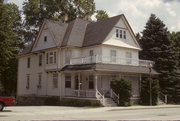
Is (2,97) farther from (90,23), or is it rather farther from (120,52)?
(90,23)

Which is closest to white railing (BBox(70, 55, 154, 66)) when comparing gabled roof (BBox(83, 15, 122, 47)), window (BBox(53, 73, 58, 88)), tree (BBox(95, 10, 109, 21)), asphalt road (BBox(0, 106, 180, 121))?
gabled roof (BBox(83, 15, 122, 47))

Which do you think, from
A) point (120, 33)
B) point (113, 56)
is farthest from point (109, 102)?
point (120, 33)

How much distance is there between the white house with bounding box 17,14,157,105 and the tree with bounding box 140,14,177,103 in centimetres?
472

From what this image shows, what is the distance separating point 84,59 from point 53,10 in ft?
82.3

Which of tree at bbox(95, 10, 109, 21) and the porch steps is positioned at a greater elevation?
tree at bbox(95, 10, 109, 21)

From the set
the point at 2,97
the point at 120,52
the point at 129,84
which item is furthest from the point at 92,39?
the point at 2,97

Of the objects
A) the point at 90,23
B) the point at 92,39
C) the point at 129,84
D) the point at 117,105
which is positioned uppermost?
the point at 90,23

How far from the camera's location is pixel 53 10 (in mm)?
57594

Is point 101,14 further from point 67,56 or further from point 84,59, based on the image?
point 84,59

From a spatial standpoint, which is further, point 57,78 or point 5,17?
point 57,78

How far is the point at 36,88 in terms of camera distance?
142ft

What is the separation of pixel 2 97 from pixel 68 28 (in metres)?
18.7

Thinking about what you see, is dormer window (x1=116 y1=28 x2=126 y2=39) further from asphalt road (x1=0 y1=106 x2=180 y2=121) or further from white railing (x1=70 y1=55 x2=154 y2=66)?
asphalt road (x1=0 y1=106 x2=180 y2=121)

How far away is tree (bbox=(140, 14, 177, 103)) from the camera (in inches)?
1714
